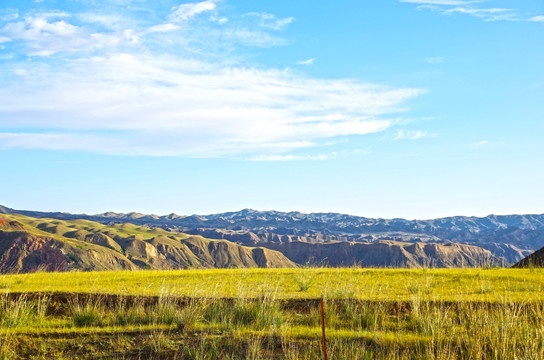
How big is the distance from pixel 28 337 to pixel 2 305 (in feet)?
10.6

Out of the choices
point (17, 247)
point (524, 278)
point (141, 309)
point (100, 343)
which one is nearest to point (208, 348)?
point (100, 343)

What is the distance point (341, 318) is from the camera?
504 inches

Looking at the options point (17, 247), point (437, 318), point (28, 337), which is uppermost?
point (437, 318)

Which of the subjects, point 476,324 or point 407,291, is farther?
point 407,291

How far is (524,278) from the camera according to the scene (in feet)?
58.0

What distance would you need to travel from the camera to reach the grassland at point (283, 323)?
9914 millimetres

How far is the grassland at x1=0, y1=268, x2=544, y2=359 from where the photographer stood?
9.91 metres

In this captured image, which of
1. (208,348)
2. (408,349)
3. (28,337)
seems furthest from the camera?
(28,337)


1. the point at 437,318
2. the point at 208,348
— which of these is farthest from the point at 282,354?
the point at 437,318

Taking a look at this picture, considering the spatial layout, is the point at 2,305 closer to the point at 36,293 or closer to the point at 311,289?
the point at 36,293

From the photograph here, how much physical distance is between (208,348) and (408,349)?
4.69 m

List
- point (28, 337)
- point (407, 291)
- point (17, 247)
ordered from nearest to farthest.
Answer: point (28, 337)
point (407, 291)
point (17, 247)

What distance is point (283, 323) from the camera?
12180mm

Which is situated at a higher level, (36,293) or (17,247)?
(36,293)
